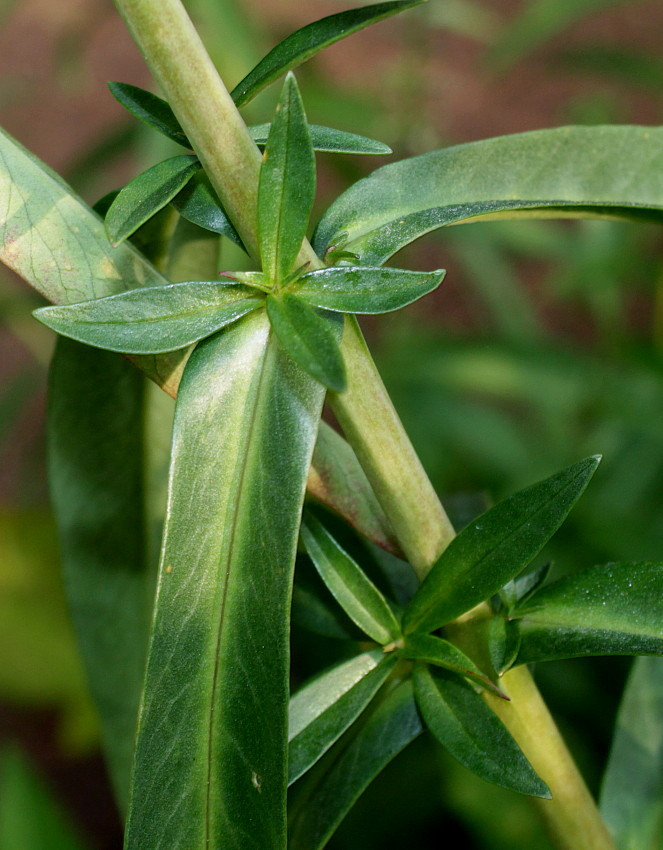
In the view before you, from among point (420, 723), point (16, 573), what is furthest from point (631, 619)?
point (16, 573)

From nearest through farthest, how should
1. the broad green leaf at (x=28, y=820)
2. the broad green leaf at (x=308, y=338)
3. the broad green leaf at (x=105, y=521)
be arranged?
the broad green leaf at (x=308, y=338) < the broad green leaf at (x=105, y=521) < the broad green leaf at (x=28, y=820)

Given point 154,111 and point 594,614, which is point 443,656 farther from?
point 154,111

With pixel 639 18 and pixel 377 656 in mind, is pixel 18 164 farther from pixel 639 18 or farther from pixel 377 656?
pixel 639 18

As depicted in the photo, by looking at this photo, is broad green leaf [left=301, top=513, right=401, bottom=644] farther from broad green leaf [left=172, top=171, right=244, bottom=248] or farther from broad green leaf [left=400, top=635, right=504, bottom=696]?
broad green leaf [left=172, top=171, right=244, bottom=248]

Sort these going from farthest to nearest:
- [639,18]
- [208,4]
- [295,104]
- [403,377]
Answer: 1. [639,18]
2. [403,377]
3. [208,4]
4. [295,104]

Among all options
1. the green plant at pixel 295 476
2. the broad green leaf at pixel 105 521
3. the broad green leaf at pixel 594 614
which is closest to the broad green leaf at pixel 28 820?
the broad green leaf at pixel 105 521

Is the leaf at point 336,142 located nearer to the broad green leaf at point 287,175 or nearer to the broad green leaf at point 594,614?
the broad green leaf at point 287,175
